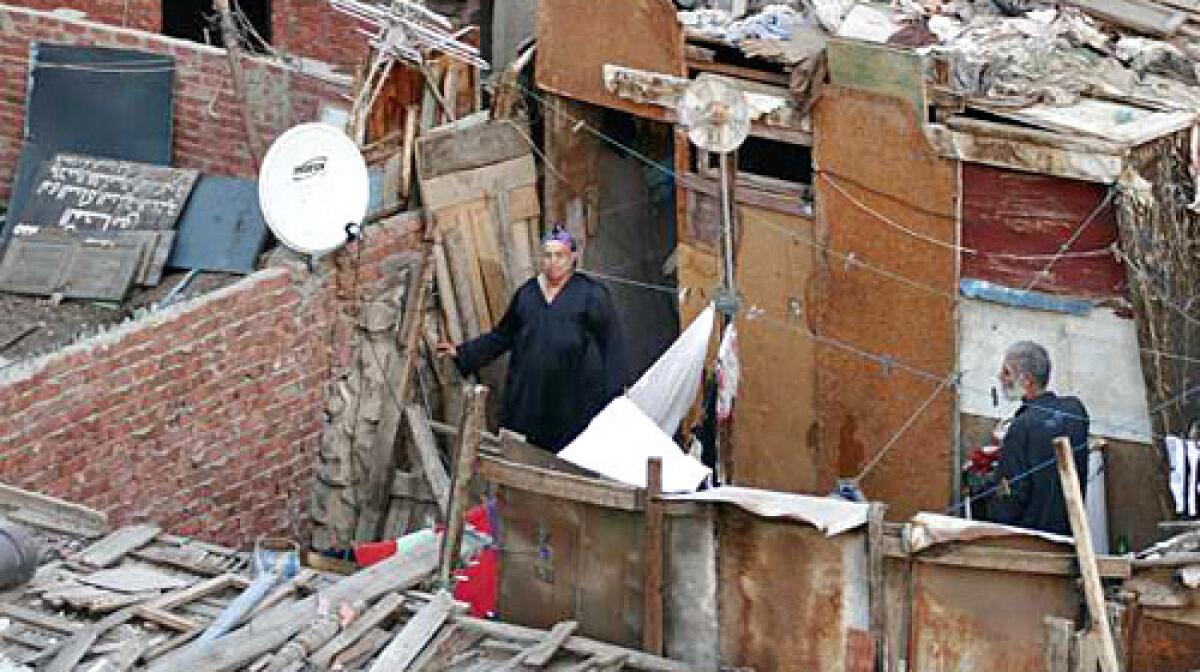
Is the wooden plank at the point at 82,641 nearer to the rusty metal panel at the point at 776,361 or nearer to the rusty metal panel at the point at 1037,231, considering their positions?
the rusty metal panel at the point at 776,361

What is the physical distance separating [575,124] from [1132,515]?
14.1 ft

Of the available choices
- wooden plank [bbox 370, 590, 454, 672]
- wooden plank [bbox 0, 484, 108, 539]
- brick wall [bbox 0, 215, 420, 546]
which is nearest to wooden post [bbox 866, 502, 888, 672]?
wooden plank [bbox 370, 590, 454, 672]

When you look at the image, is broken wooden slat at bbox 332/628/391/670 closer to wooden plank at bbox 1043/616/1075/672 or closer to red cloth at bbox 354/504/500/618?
red cloth at bbox 354/504/500/618

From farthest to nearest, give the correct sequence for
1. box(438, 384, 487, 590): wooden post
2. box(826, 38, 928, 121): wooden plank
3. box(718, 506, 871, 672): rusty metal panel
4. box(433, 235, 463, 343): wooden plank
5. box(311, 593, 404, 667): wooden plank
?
box(433, 235, 463, 343): wooden plank < box(826, 38, 928, 121): wooden plank < box(438, 384, 487, 590): wooden post < box(311, 593, 404, 667): wooden plank < box(718, 506, 871, 672): rusty metal panel

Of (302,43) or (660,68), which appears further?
(302,43)

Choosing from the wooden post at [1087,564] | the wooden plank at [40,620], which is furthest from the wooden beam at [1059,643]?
the wooden plank at [40,620]

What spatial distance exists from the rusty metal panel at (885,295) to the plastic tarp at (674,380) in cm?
88

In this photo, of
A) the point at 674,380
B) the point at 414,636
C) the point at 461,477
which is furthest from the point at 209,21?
the point at 414,636

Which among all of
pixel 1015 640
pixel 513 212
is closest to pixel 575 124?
pixel 513 212

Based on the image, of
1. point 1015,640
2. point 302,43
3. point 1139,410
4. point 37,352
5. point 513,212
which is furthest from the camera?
point 302,43

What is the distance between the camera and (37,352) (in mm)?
13844

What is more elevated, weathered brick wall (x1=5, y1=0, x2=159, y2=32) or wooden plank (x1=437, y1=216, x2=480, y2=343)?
weathered brick wall (x1=5, y1=0, x2=159, y2=32)

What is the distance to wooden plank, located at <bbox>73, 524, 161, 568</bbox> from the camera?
12141mm

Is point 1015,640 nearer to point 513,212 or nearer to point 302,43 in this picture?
point 513,212
